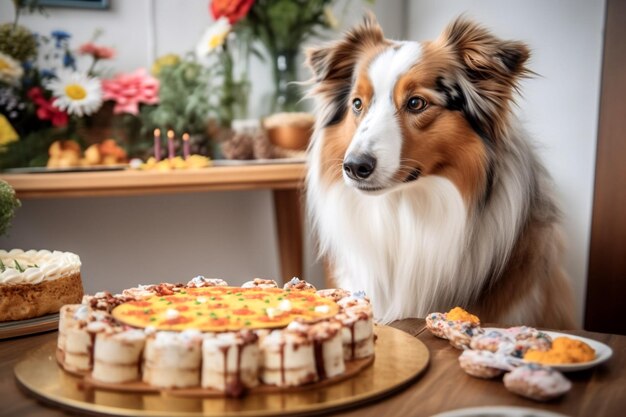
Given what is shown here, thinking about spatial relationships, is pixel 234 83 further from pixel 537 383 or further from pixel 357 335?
pixel 537 383

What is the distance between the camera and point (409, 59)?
174 cm

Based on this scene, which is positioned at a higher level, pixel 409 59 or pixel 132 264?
pixel 409 59

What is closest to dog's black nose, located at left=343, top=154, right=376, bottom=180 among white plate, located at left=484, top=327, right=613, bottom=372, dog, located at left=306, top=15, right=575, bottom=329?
dog, located at left=306, top=15, right=575, bottom=329

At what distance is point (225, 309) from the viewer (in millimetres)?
1156

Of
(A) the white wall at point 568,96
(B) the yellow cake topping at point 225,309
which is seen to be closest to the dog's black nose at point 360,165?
(B) the yellow cake topping at point 225,309

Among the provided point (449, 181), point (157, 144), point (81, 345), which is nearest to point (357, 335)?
point (81, 345)

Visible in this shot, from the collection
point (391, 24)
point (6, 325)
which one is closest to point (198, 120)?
point (391, 24)

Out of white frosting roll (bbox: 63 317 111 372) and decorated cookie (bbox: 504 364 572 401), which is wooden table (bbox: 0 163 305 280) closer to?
white frosting roll (bbox: 63 317 111 372)

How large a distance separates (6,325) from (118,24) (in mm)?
1812

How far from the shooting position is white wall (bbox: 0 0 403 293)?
9.11 ft

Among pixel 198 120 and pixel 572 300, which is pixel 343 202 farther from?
pixel 198 120

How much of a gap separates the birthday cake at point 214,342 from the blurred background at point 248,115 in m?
1.39

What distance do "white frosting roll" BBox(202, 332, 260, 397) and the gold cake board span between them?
0.06 ft

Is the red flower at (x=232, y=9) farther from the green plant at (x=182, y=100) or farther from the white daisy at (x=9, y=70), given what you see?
the white daisy at (x=9, y=70)
